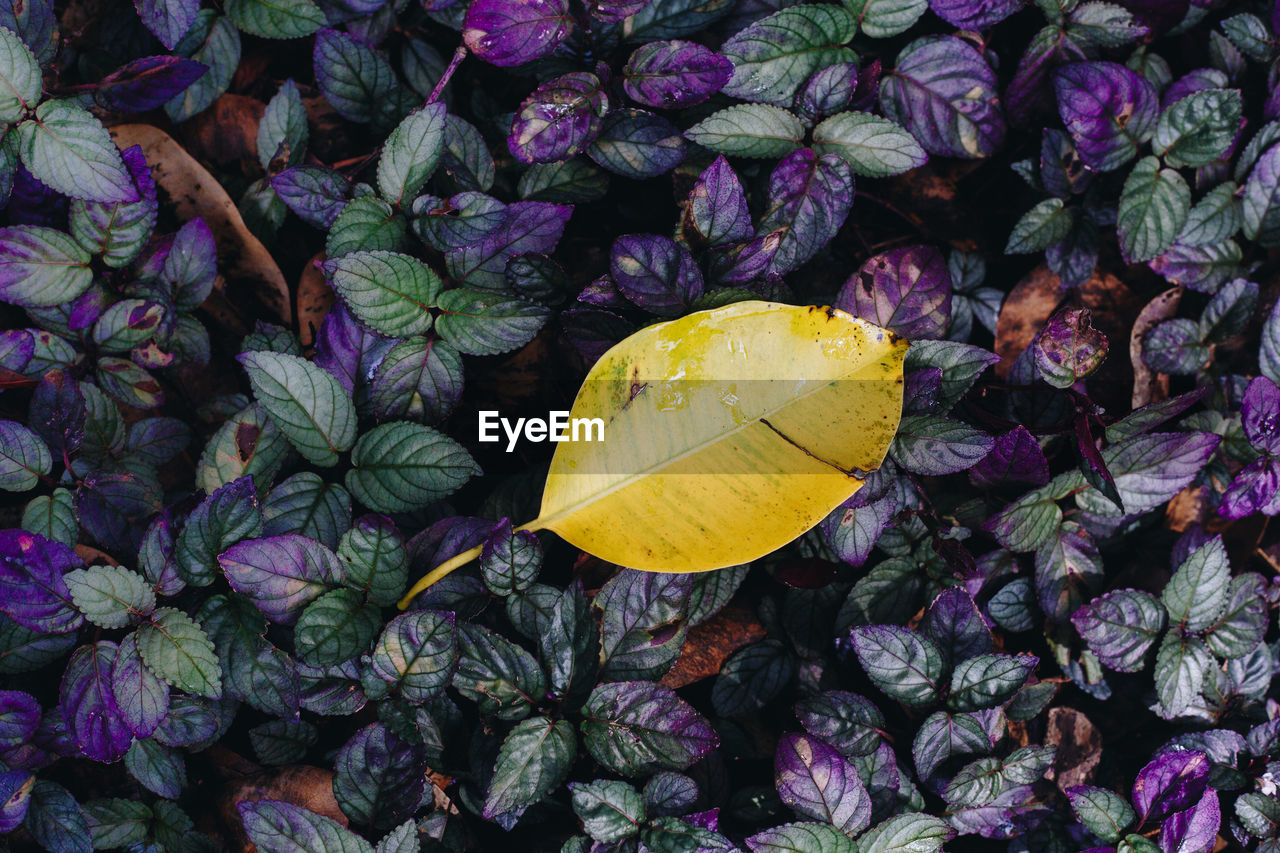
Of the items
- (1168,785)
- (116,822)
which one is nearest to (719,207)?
(1168,785)

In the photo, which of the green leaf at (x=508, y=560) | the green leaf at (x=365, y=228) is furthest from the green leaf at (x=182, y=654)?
the green leaf at (x=365, y=228)

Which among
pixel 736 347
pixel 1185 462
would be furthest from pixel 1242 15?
pixel 736 347

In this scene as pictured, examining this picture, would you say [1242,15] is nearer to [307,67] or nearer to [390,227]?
[390,227]

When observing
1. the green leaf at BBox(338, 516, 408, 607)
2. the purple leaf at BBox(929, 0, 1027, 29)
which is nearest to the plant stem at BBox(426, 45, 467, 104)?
the green leaf at BBox(338, 516, 408, 607)

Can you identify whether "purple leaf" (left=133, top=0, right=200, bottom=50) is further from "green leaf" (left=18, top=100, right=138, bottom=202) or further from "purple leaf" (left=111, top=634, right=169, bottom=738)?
"purple leaf" (left=111, top=634, right=169, bottom=738)

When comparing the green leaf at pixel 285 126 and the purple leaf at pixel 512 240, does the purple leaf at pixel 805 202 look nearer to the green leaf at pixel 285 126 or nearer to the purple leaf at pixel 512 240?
the purple leaf at pixel 512 240
